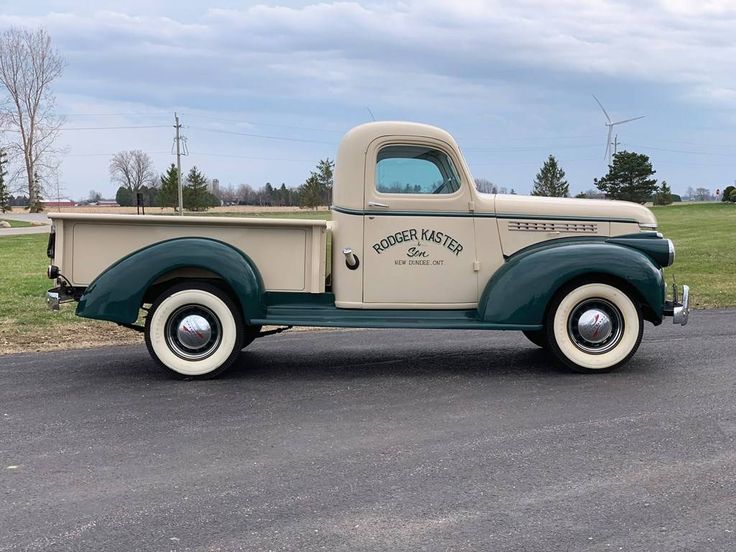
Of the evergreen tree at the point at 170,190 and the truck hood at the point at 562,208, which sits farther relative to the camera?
the evergreen tree at the point at 170,190

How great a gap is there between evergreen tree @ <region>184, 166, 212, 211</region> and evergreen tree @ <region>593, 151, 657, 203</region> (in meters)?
38.8

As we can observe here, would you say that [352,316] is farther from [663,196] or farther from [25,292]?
[663,196]

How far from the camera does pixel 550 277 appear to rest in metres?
6.26

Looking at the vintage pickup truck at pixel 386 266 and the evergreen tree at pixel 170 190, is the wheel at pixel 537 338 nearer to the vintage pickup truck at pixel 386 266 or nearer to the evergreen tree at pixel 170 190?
the vintage pickup truck at pixel 386 266

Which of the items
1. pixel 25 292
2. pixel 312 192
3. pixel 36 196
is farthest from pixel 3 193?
pixel 25 292

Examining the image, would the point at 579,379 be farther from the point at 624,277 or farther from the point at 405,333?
the point at 405,333

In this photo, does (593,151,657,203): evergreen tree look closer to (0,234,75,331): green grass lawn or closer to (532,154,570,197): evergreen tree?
(532,154,570,197): evergreen tree

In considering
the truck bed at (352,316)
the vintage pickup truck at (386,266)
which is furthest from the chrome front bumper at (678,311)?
the truck bed at (352,316)

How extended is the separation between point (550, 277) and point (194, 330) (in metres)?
3.05

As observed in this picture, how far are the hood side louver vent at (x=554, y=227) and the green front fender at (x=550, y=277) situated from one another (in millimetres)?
315

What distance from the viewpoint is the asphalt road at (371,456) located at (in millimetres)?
3373

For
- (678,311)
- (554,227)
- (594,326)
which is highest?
(554,227)

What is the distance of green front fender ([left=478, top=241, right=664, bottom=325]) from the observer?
627cm

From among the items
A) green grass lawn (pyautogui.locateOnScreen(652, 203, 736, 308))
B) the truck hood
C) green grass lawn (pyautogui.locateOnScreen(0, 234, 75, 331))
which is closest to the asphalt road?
the truck hood
